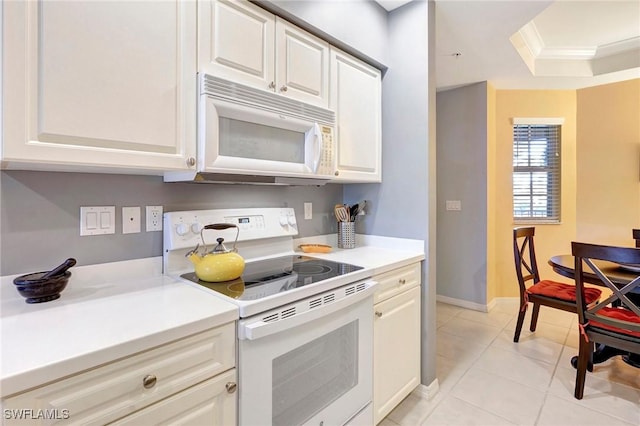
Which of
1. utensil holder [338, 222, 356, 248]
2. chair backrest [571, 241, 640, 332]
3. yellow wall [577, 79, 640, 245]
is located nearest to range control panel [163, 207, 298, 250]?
utensil holder [338, 222, 356, 248]

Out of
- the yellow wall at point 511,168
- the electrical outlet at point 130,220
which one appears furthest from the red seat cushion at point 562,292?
the electrical outlet at point 130,220

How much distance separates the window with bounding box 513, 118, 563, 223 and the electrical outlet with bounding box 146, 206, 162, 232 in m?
3.86

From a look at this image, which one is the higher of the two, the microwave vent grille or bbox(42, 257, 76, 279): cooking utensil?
the microwave vent grille

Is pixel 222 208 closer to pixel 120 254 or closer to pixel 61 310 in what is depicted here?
pixel 120 254

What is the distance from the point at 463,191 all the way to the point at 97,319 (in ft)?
11.5

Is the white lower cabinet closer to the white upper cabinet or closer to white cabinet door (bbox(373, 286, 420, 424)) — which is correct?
white cabinet door (bbox(373, 286, 420, 424))

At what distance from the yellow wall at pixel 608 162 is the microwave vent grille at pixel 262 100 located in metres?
3.50

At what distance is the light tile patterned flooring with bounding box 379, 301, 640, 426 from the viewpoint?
6.06 feet

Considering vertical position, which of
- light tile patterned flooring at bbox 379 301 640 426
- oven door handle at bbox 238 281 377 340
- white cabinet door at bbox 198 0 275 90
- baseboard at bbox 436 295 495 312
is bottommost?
light tile patterned flooring at bbox 379 301 640 426

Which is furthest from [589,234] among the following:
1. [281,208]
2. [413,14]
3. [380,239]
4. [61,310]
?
[61,310]

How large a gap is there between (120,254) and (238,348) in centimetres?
70

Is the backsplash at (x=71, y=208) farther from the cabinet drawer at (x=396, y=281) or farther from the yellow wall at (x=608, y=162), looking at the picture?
the yellow wall at (x=608, y=162)

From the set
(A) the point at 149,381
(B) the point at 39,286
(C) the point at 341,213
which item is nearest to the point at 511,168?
(C) the point at 341,213

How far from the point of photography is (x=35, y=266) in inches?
46.7
